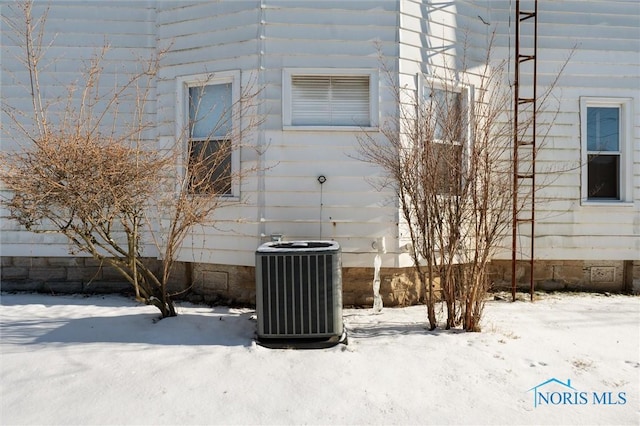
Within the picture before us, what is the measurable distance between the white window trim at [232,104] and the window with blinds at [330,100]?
2.46 ft

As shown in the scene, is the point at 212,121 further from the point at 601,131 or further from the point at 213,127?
the point at 601,131

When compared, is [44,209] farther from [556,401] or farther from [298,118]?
[556,401]

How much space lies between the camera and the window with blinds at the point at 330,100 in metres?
5.52

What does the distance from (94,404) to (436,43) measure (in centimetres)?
556

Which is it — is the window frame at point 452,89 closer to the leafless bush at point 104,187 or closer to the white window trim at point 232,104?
the leafless bush at point 104,187

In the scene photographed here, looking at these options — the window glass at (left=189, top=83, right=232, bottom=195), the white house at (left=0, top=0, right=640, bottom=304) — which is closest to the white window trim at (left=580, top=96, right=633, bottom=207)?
the white house at (left=0, top=0, right=640, bottom=304)

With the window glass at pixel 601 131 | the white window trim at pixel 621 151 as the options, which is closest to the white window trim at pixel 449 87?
the white window trim at pixel 621 151

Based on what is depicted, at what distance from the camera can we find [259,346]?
4.00 meters

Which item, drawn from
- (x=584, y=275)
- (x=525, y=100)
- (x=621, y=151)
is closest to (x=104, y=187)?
(x=525, y=100)

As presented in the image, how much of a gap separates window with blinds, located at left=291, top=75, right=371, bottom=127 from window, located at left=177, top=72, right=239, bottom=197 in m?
0.82

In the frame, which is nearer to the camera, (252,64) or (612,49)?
(252,64)

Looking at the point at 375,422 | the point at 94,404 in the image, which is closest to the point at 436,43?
the point at 375,422

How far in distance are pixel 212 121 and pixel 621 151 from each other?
243 inches

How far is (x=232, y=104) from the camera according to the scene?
5602mm
